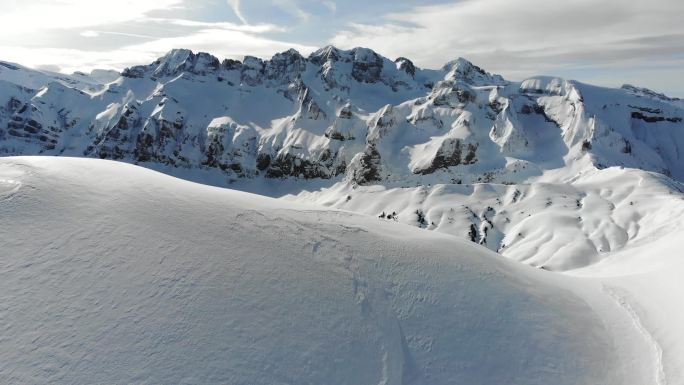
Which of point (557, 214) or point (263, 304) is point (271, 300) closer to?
point (263, 304)

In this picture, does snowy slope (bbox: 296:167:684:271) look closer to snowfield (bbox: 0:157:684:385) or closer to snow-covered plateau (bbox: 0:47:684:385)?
snow-covered plateau (bbox: 0:47:684:385)

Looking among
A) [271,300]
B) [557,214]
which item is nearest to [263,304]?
[271,300]

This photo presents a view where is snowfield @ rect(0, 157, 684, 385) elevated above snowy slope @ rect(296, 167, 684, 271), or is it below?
above

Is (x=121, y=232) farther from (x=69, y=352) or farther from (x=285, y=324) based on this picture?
(x=285, y=324)

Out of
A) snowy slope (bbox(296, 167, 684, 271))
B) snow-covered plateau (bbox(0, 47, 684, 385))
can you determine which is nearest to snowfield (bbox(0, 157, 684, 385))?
snow-covered plateau (bbox(0, 47, 684, 385))

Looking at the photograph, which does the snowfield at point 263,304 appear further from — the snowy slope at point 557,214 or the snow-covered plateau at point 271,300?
the snowy slope at point 557,214

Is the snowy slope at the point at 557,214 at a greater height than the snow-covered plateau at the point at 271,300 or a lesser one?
lesser

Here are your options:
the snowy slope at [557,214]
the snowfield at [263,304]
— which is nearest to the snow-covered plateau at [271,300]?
the snowfield at [263,304]

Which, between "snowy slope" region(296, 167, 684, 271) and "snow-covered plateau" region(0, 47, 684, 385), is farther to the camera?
"snowy slope" region(296, 167, 684, 271)
